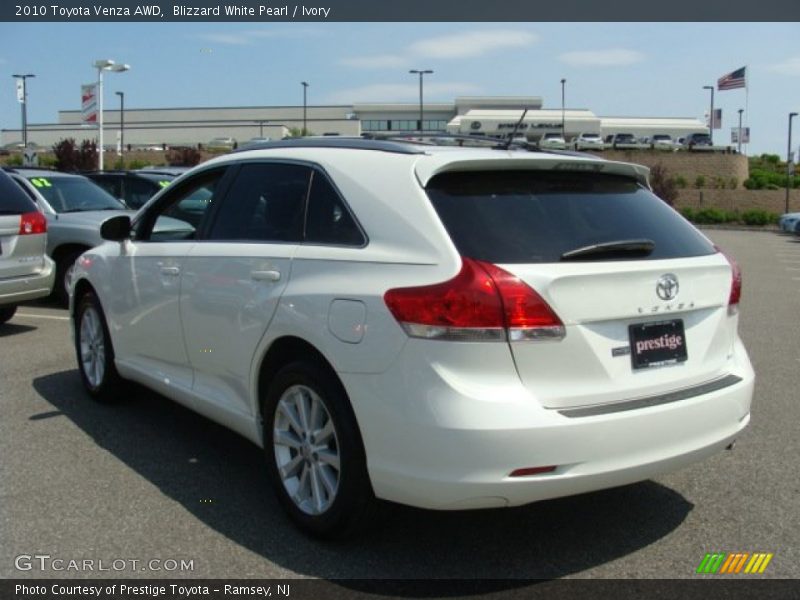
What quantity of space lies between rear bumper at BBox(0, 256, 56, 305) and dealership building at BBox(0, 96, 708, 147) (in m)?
75.0

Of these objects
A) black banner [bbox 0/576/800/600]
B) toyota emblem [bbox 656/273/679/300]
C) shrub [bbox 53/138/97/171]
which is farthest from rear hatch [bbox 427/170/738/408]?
shrub [bbox 53/138/97/171]

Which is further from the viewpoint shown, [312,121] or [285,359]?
[312,121]

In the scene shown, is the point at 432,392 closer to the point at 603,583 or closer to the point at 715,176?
the point at 603,583

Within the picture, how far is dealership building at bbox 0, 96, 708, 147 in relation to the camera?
→ 88.2 meters

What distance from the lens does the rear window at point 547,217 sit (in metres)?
3.29

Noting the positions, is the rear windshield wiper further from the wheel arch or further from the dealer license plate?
the wheel arch

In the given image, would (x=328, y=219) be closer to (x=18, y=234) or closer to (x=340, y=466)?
(x=340, y=466)

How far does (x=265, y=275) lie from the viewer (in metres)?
3.95

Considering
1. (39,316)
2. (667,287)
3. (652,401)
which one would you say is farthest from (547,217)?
(39,316)

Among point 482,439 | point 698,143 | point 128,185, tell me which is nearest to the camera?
point 482,439

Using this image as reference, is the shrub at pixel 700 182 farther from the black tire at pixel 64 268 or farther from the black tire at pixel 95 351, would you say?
the black tire at pixel 95 351

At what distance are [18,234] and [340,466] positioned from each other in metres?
6.33

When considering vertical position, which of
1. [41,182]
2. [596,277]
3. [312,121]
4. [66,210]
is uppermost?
[312,121]

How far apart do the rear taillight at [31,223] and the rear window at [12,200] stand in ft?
0.20
